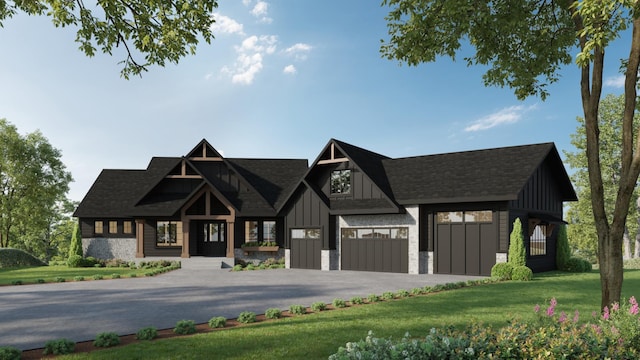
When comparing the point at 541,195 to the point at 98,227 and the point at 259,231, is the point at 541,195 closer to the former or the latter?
the point at 259,231

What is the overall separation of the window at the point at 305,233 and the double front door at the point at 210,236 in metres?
6.31

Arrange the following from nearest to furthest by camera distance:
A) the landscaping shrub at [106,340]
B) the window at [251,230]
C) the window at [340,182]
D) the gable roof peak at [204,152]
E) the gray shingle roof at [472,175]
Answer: the landscaping shrub at [106,340] < the gray shingle roof at [472,175] < the window at [340,182] < the window at [251,230] < the gable roof peak at [204,152]

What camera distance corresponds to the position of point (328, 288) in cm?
1684

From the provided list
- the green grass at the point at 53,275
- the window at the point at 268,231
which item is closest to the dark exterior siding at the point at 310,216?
the window at the point at 268,231

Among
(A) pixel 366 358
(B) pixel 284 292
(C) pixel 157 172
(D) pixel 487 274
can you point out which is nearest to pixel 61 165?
(C) pixel 157 172

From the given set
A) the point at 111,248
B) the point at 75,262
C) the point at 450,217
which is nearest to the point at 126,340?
the point at 450,217

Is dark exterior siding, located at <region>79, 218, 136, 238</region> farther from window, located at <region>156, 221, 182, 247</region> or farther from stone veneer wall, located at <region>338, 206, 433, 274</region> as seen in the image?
stone veneer wall, located at <region>338, 206, 433, 274</region>

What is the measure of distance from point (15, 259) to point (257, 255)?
729 inches

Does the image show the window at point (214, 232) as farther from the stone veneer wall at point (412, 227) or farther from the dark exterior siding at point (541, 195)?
the dark exterior siding at point (541, 195)

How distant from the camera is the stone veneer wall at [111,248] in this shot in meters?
32.5

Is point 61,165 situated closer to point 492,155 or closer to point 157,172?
point 157,172

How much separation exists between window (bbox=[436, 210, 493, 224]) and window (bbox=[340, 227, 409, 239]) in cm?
202

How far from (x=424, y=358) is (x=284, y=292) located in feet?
36.8

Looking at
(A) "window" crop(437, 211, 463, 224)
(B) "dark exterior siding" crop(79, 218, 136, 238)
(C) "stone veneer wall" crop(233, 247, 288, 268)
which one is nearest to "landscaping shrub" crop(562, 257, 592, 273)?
(A) "window" crop(437, 211, 463, 224)
